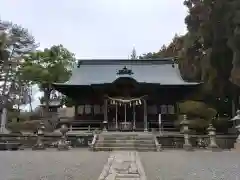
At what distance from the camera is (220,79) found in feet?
86.8

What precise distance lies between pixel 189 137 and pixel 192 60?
12.8 meters

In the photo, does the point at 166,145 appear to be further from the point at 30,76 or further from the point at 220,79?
the point at 30,76

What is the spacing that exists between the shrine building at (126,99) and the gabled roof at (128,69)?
0.29 ft

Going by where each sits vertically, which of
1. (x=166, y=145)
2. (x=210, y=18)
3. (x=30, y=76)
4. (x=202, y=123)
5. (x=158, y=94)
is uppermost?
(x=210, y=18)

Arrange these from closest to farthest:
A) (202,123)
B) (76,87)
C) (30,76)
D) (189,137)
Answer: (189,137) < (202,123) < (76,87) < (30,76)

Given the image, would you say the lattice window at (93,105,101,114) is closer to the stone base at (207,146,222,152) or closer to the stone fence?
the stone fence

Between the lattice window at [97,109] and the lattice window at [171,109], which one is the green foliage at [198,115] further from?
the lattice window at [97,109]

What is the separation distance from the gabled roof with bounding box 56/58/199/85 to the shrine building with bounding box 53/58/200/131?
89 millimetres

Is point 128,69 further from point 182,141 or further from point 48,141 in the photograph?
point 48,141

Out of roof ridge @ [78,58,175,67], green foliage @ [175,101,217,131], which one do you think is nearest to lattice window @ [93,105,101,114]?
roof ridge @ [78,58,175,67]

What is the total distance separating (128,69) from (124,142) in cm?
1092

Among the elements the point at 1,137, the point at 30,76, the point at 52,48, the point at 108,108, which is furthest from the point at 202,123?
the point at 52,48

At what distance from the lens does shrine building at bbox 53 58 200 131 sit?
24625 mm

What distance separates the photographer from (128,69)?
92.3ft
